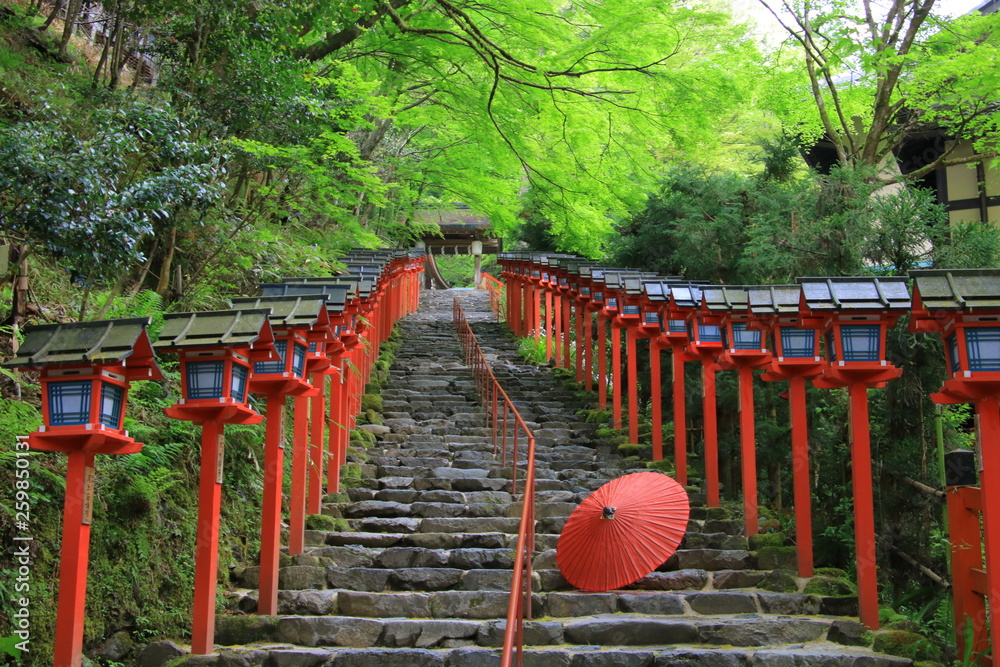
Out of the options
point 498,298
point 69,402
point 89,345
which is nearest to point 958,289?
point 89,345

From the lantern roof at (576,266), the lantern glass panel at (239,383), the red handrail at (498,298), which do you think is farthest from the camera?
the red handrail at (498,298)

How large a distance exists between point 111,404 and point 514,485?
569 centimetres

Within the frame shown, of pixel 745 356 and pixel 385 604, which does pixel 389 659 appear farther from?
pixel 745 356

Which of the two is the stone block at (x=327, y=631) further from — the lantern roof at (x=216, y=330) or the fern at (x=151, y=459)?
the lantern roof at (x=216, y=330)

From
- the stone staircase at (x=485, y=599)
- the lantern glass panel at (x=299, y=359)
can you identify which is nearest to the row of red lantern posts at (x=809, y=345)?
the stone staircase at (x=485, y=599)

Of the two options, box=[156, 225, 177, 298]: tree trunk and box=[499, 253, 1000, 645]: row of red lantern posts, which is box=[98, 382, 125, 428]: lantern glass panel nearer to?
box=[156, 225, 177, 298]: tree trunk

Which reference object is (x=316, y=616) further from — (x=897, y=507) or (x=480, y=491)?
(x=897, y=507)

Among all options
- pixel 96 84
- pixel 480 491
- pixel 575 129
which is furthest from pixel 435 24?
pixel 480 491

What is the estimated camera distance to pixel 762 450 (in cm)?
1158

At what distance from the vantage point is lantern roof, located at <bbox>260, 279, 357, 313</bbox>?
9.48 m

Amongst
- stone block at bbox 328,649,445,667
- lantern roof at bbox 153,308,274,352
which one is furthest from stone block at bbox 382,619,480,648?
lantern roof at bbox 153,308,274,352

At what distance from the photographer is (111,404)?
5.79 m

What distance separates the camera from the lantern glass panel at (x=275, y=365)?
799 centimetres

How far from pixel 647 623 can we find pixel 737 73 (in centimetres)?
869
